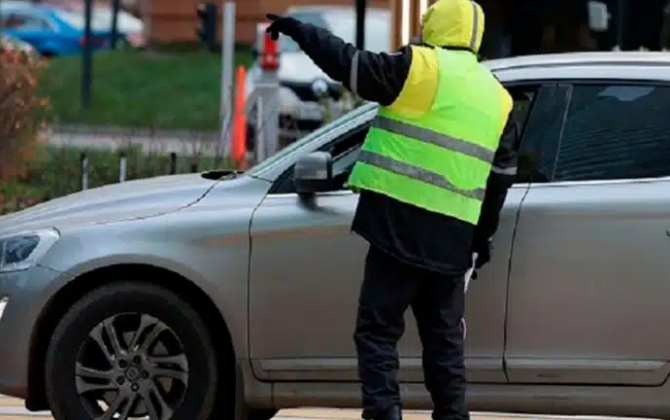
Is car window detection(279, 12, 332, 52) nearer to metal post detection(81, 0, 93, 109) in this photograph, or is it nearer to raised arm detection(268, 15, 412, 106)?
metal post detection(81, 0, 93, 109)

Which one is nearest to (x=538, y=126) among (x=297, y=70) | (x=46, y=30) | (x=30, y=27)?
(x=297, y=70)

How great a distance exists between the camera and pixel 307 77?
2073 cm

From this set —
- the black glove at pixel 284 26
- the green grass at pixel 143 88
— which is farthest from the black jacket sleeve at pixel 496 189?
the green grass at pixel 143 88

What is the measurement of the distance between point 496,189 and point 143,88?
2163 cm

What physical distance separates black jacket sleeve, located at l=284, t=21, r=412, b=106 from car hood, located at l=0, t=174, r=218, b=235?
45.6 inches

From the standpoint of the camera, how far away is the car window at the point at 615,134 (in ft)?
21.7

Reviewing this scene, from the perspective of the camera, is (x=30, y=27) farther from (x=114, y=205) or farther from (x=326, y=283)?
(x=326, y=283)

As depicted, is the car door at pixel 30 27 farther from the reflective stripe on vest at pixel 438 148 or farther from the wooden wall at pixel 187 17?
the reflective stripe on vest at pixel 438 148

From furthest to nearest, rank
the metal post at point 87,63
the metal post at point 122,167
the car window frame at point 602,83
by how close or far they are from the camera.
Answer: the metal post at point 87,63
the metal post at point 122,167
the car window frame at point 602,83

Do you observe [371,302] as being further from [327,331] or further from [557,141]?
[557,141]

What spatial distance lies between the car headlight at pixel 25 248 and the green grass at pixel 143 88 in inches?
640

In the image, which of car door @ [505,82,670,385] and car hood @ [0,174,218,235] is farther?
car hood @ [0,174,218,235]

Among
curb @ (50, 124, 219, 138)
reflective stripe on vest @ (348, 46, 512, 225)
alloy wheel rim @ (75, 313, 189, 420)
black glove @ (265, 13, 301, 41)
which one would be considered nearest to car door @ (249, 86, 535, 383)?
alloy wheel rim @ (75, 313, 189, 420)

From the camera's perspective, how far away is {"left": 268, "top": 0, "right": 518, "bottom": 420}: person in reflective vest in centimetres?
604
